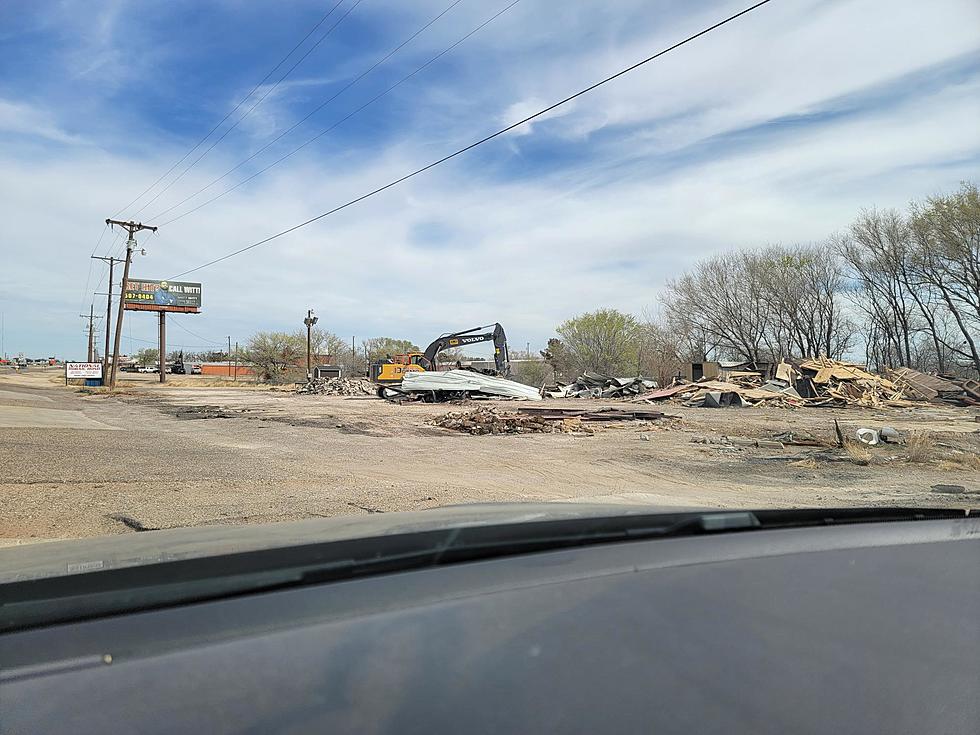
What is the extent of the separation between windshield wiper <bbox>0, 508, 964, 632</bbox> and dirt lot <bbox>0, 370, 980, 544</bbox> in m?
3.50

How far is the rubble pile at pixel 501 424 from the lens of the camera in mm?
18641

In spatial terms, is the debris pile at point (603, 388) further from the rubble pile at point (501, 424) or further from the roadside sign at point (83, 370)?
the roadside sign at point (83, 370)

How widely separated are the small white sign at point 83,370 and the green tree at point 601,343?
38.4 m

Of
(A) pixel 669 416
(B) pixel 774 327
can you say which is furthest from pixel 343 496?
(B) pixel 774 327

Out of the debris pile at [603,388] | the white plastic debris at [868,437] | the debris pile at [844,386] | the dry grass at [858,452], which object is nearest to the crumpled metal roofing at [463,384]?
the debris pile at [603,388]

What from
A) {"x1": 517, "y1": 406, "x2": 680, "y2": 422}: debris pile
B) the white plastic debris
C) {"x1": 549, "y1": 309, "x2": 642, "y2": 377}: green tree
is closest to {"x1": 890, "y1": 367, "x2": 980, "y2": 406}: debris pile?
{"x1": 517, "y1": 406, "x2": 680, "y2": 422}: debris pile

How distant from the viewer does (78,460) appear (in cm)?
1127

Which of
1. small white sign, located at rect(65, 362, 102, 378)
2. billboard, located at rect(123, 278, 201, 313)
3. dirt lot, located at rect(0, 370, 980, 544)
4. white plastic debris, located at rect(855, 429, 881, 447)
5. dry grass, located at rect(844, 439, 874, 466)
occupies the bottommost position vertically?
dirt lot, located at rect(0, 370, 980, 544)

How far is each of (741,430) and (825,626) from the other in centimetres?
1837

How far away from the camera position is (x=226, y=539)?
2.34 metres

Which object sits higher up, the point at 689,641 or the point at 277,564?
the point at 277,564

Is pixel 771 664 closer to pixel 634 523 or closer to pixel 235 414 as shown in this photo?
pixel 634 523

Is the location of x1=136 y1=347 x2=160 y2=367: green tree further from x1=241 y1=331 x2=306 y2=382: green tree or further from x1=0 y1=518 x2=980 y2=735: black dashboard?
x1=0 y1=518 x2=980 y2=735: black dashboard

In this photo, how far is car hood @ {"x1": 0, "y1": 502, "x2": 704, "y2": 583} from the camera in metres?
1.87
